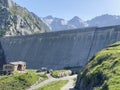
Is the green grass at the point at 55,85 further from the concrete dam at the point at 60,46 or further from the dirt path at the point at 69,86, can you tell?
the concrete dam at the point at 60,46

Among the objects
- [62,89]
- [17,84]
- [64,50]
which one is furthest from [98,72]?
[64,50]

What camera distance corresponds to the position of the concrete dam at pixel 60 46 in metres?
136

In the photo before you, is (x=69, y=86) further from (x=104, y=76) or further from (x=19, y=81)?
(x=104, y=76)

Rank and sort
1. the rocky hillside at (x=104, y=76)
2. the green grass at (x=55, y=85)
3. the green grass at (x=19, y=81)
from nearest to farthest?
the rocky hillside at (x=104, y=76)
the green grass at (x=55, y=85)
the green grass at (x=19, y=81)

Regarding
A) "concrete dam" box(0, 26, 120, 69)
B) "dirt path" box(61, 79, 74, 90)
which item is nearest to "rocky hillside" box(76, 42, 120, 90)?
"dirt path" box(61, 79, 74, 90)

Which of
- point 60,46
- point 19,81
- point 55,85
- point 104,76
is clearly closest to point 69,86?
point 55,85

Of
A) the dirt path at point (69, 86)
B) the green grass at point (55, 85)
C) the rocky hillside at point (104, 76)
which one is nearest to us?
the rocky hillside at point (104, 76)

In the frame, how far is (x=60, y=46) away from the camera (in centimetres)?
15250

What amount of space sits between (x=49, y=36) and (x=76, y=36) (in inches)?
714

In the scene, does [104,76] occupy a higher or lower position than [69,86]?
higher

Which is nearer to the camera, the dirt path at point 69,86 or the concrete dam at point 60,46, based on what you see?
the dirt path at point 69,86

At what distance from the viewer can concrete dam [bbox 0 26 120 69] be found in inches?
5344

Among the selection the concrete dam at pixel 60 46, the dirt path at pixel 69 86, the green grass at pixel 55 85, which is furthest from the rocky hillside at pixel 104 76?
the concrete dam at pixel 60 46

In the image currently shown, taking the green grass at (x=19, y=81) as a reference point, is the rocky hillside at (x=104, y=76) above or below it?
above
